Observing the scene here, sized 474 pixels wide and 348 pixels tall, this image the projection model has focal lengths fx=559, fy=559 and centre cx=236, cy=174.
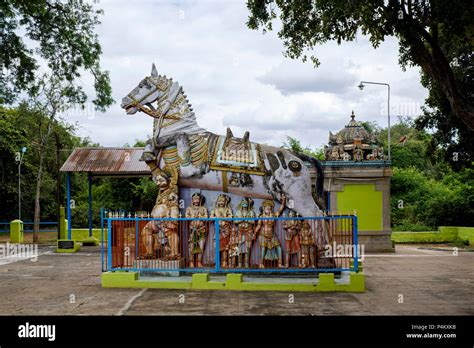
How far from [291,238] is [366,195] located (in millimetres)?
10805

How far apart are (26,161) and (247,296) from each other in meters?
24.6

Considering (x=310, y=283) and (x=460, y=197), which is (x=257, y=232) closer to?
(x=310, y=283)

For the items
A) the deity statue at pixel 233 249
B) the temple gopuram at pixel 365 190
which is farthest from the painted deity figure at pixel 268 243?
the temple gopuram at pixel 365 190

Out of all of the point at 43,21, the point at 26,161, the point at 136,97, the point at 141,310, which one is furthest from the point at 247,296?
the point at 26,161

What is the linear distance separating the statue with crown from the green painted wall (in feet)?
31.1

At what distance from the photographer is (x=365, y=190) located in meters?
21.6

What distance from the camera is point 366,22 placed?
10109mm

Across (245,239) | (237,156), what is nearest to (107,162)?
(237,156)

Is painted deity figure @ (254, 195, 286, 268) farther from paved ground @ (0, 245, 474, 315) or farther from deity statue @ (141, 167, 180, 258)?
deity statue @ (141, 167, 180, 258)

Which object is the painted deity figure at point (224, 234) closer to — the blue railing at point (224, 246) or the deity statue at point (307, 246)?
the blue railing at point (224, 246)

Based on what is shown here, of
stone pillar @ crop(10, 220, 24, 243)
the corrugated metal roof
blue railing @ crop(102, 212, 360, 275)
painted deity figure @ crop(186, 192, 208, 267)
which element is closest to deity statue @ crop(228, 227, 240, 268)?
blue railing @ crop(102, 212, 360, 275)

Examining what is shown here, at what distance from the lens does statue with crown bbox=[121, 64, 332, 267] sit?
11.7 metres

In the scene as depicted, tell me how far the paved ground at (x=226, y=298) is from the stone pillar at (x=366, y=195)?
6.89 m

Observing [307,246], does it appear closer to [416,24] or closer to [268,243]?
[268,243]
